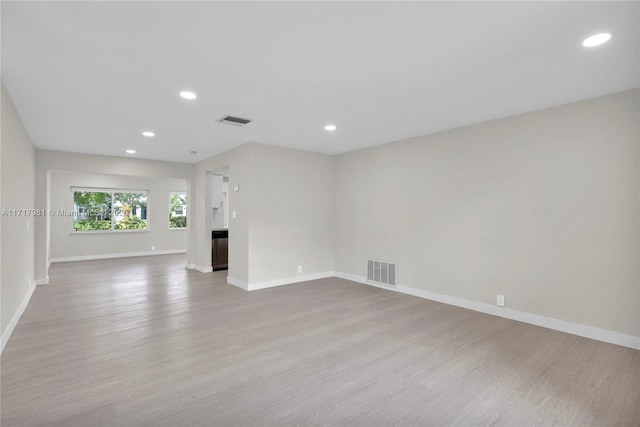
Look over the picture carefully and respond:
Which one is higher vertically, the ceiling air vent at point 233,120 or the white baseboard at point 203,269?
the ceiling air vent at point 233,120

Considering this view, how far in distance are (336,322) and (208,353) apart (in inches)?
56.4

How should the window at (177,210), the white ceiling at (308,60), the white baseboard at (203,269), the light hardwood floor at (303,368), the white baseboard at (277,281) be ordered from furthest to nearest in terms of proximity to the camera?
the window at (177,210)
the white baseboard at (203,269)
the white baseboard at (277,281)
the light hardwood floor at (303,368)
the white ceiling at (308,60)

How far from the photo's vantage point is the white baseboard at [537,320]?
2984 millimetres

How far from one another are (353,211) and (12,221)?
15.1 ft

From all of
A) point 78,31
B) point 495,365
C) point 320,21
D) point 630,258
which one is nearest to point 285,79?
point 320,21

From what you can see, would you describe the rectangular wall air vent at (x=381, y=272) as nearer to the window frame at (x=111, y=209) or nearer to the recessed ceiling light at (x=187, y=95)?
the recessed ceiling light at (x=187, y=95)

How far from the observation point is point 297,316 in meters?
3.82

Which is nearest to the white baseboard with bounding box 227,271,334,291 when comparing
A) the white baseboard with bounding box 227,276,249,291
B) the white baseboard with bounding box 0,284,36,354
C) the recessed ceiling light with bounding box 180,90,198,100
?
the white baseboard with bounding box 227,276,249,291

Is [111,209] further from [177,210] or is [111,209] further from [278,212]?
[278,212]

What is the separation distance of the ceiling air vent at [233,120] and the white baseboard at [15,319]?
9.90 feet

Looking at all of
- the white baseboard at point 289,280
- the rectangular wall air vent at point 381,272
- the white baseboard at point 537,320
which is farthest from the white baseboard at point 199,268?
the white baseboard at point 537,320

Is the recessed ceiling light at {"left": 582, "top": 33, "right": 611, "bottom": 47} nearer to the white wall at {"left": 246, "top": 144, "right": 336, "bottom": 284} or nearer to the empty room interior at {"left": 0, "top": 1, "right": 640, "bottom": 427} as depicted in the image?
the empty room interior at {"left": 0, "top": 1, "right": 640, "bottom": 427}

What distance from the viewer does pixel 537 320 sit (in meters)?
3.51

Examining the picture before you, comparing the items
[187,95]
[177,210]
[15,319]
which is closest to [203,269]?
[15,319]
